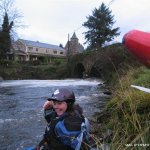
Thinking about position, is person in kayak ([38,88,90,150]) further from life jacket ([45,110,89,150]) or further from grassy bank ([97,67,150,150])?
grassy bank ([97,67,150,150])

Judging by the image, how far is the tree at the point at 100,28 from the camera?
55094mm

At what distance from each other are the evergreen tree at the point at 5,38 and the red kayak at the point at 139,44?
44.0 m

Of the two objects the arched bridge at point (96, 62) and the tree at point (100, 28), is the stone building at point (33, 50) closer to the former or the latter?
the tree at point (100, 28)

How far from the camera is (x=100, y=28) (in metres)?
55.1

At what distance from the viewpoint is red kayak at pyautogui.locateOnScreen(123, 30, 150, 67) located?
426cm

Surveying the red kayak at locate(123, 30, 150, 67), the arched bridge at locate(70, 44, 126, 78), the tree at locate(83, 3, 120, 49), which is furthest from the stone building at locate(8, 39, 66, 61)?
the red kayak at locate(123, 30, 150, 67)

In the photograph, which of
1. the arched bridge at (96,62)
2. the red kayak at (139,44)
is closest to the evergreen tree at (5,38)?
the arched bridge at (96,62)

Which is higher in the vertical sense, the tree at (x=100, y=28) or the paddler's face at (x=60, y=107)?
the tree at (x=100, y=28)

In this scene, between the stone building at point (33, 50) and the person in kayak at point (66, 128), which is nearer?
the person in kayak at point (66, 128)

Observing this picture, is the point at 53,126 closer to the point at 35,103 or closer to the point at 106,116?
the point at 106,116

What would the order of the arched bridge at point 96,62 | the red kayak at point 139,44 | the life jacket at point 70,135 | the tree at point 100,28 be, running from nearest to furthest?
the life jacket at point 70,135
the red kayak at point 139,44
the arched bridge at point 96,62
the tree at point 100,28

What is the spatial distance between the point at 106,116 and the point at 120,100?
4.17 ft

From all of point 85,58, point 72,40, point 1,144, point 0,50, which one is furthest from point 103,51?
point 72,40

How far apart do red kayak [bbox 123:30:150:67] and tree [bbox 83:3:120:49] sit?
166 feet
